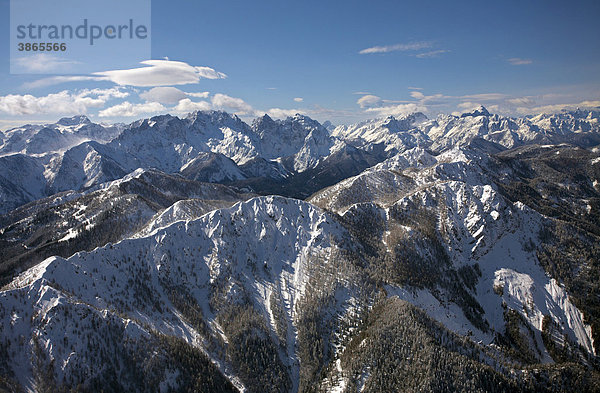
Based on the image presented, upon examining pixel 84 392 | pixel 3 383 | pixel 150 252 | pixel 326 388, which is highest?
pixel 150 252

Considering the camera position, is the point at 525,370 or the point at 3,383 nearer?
the point at 3,383

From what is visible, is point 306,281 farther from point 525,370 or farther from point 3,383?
point 3,383

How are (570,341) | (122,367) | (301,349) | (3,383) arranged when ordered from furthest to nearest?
1. (570,341)
2. (301,349)
3. (122,367)
4. (3,383)

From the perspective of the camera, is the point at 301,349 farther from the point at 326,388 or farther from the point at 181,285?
the point at 181,285

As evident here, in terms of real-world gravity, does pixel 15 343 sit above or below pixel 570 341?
above

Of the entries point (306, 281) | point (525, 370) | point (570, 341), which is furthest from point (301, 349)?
point (570, 341)

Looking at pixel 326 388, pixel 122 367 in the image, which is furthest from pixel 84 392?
pixel 326 388

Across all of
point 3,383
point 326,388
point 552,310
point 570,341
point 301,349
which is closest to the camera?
point 3,383

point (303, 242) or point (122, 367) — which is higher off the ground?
point (303, 242)

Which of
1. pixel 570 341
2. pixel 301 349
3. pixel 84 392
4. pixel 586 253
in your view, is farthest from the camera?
pixel 586 253
